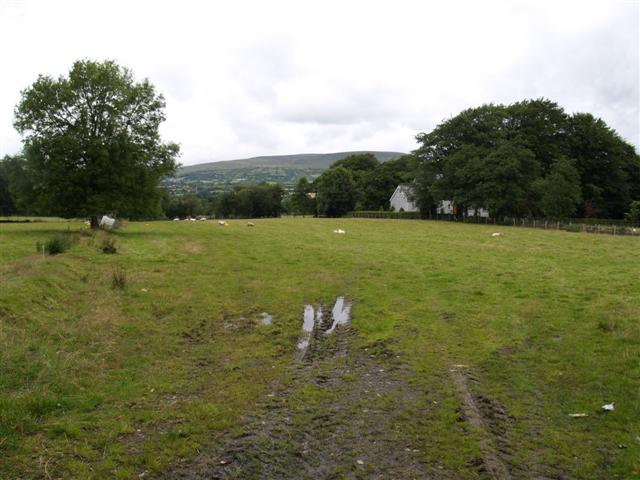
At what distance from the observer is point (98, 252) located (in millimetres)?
22703

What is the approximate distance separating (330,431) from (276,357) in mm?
3780

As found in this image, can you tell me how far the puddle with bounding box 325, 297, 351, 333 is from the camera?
45.0 feet

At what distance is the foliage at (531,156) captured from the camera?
2638 inches

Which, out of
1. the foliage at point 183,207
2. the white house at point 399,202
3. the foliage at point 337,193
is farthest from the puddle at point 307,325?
the foliage at point 183,207

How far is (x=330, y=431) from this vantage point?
7008mm

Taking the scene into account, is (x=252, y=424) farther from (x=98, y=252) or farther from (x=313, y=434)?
(x=98, y=252)

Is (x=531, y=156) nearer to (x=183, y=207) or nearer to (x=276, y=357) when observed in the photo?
(x=276, y=357)

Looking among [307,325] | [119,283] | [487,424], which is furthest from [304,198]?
[487,424]

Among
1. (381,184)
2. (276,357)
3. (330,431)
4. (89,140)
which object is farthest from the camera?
(381,184)

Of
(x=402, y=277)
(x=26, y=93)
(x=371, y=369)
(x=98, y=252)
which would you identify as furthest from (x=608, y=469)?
(x=26, y=93)

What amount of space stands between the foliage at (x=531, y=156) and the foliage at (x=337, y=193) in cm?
2574

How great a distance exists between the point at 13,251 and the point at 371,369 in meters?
19.0

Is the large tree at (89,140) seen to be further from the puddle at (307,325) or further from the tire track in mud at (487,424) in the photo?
the tire track in mud at (487,424)

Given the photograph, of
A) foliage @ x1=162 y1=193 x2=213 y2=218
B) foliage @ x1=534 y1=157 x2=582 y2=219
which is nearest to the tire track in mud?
foliage @ x1=534 y1=157 x2=582 y2=219
